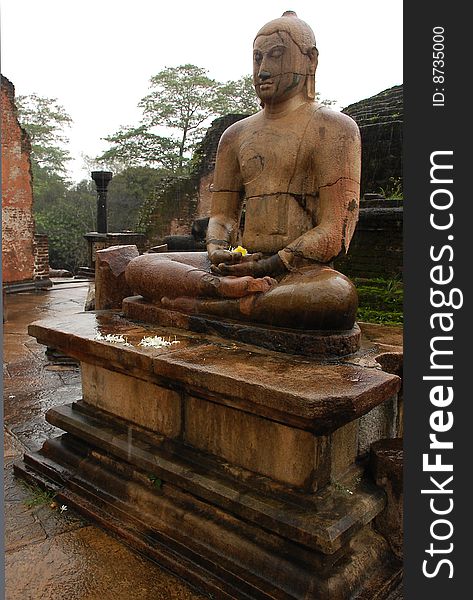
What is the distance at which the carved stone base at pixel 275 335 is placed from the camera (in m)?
2.16

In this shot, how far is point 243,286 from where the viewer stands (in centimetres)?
237

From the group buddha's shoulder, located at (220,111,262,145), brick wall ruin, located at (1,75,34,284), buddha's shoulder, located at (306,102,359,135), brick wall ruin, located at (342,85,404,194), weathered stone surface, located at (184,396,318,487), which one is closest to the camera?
weathered stone surface, located at (184,396,318,487)

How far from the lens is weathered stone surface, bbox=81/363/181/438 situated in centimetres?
229

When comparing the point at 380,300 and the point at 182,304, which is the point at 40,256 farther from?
the point at 182,304

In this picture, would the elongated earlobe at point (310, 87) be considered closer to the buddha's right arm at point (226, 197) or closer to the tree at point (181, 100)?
the buddha's right arm at point (226, 197)

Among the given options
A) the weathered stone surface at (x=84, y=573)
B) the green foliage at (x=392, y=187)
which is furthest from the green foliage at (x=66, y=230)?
the weathered stone surface at (x=84, y=573)

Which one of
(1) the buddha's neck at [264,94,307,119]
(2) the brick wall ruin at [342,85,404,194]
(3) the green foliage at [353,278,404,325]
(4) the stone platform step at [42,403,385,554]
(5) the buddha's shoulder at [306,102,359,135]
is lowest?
(4) the stone platform step at [42,403,385,554]

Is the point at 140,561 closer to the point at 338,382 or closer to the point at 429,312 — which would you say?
the point at 338,382

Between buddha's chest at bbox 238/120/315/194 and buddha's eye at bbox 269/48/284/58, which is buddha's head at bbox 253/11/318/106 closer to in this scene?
buddha's eye at bbox 269/48/284/58

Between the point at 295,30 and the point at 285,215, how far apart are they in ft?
2.88

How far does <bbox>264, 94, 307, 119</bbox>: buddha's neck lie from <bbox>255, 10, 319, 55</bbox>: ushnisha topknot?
0.21 m

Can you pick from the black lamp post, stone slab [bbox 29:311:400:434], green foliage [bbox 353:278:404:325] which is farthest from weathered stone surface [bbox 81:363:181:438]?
the black lamp post

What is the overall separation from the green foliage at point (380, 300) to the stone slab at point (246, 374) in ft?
6.83

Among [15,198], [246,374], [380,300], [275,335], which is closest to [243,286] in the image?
[275,335]
